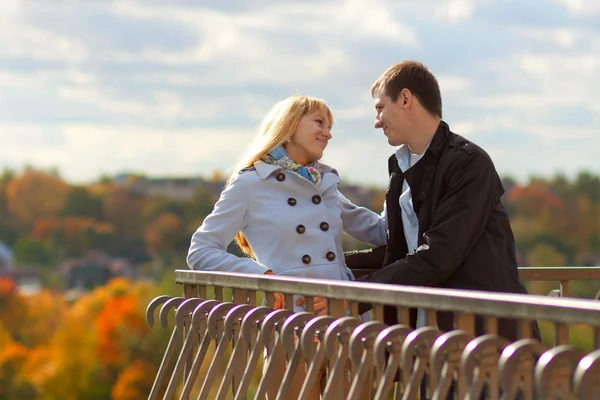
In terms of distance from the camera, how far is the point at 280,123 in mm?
5113

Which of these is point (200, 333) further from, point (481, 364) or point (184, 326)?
point (481, 364)

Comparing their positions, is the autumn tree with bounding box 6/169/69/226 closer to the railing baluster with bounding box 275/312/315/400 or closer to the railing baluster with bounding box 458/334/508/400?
the railing baluster with bounding box 275/312/315/400

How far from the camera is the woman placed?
16.6 feet

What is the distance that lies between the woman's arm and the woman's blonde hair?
11 centimetres

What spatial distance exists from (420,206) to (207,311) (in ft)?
2.80

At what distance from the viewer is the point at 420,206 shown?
465 cm

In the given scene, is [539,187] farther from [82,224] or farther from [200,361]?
[200,361]

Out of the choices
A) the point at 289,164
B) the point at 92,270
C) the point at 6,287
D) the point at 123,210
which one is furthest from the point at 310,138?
the point at 123,210

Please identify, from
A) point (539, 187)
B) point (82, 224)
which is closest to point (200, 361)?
point (539, 187)

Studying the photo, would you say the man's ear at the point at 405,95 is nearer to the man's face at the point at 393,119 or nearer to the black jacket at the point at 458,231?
the man's face at the point at 393,119

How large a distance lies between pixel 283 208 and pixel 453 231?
92 cm

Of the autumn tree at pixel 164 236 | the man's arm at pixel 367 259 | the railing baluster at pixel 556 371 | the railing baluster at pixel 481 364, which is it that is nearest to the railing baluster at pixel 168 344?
the man's arm at pixel 367 259

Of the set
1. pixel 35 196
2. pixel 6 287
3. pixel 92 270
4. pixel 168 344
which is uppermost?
pixel 168 344

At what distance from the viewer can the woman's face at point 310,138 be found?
16.8 ft
